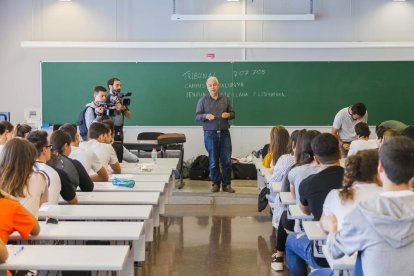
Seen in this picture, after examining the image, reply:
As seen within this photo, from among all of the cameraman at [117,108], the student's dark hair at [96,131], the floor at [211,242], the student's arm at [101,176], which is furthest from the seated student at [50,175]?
the cameraman at [117,108]

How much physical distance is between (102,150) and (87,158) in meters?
0.43

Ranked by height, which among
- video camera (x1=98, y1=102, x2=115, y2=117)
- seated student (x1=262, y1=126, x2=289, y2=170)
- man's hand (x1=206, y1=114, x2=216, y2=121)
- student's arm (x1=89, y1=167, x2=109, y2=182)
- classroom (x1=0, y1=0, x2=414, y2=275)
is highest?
classroom (x1=0, y1=0, x2=414, y2=275)

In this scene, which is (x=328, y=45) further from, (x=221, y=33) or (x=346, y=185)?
(x=346, y=185)

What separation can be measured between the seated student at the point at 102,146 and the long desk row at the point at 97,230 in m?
0.44

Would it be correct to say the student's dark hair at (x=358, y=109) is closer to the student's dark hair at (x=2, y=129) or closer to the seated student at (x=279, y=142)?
the seated student at (x=279, y=142)

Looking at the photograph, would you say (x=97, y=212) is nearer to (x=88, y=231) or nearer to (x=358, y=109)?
(x=88, y=231)

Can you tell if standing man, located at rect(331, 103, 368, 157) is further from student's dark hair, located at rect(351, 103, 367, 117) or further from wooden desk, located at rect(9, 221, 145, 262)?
wooden desk, located at rect(9, 221, 145, 262)

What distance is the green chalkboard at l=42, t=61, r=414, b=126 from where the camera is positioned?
9406mm

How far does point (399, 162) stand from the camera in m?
→ 2.23

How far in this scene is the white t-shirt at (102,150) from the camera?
5.46 meters

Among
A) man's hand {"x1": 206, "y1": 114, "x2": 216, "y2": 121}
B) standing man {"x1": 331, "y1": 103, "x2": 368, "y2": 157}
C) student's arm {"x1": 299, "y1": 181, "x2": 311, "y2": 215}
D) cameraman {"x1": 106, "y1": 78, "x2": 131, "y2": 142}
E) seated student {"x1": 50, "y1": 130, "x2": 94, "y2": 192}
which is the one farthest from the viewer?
standing man {"x1": 331, "y1": 103, "x2": 368, "y2": 157}

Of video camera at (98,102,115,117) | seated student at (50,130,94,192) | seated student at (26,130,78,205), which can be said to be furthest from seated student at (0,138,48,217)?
video camera at (98,102,115,117)

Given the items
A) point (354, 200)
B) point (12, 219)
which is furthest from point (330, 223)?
point (12, 219)

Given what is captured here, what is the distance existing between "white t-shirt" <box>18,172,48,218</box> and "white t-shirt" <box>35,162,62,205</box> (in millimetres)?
256
